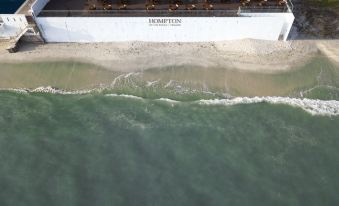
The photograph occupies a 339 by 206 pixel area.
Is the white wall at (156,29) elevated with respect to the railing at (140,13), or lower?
lower

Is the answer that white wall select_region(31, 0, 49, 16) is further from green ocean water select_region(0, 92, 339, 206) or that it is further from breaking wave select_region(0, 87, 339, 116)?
breaking wave select_region(0, 87, 339, 116)

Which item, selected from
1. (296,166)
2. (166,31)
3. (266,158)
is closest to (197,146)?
(266,158)

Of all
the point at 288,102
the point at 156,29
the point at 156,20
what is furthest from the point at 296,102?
the point at 156,20

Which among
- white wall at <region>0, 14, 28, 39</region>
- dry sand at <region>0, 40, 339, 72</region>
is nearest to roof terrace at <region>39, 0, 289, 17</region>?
white wall at <region>0, 14, 28, 39</region>

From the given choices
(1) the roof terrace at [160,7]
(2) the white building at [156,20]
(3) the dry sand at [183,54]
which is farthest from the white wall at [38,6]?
(3) the dry sand at [183,54]

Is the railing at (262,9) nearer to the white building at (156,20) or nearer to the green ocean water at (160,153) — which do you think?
the white building at (156,20)

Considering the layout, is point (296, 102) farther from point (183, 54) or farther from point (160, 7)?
point (160, 7)

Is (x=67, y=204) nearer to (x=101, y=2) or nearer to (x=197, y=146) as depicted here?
(x=197, y=146)
